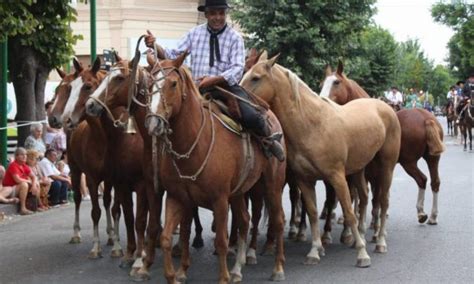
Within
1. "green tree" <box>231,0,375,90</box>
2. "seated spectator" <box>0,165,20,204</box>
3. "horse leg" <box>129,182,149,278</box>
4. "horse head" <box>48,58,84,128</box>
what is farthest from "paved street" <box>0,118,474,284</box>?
"green tree" <box>231,0,375,90</box>

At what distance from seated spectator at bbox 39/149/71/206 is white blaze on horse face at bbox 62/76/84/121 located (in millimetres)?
6407

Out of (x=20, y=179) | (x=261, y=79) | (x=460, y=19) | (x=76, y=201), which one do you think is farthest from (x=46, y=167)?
(x=460, y=19)

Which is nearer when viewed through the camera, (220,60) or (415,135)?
(220,60)

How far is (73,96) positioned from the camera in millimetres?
8797

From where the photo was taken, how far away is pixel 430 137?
38.0 ft

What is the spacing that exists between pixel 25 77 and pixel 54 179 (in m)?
2.64

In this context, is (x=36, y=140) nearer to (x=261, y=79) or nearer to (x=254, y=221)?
(x=254, y=221)

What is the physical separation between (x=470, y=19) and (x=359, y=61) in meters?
23.4

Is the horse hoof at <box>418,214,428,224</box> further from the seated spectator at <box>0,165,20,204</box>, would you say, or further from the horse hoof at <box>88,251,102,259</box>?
the seated spectator at <box>0,165,20,204</box>

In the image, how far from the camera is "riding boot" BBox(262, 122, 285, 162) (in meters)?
8.16

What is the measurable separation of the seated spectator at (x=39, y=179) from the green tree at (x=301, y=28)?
460 inches

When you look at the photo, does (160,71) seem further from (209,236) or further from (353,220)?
(209,236)

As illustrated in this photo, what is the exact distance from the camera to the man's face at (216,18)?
8.75 m

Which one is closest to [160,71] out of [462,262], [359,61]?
[462,262]
